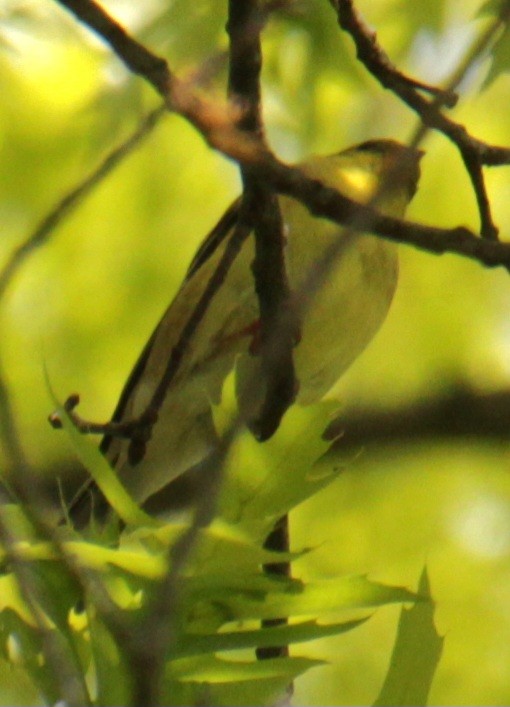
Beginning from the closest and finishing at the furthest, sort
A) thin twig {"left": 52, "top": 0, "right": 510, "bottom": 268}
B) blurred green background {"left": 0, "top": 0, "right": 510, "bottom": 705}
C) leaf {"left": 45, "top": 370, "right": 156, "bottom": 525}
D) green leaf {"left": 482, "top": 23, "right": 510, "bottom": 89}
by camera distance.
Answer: thin twig {"left": 52, "top": 0, "right": 510, "bottom": 268}
leaf {"left": 45, "top": 370, "right": 156, "bottom": 525}
green leaf {"left": 482, "top": 23, "right": 510, "bottom": 89}
blurred green background {"left": 0, "top": 0, "right": 510, "bottom": 705}

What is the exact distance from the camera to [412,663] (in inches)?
124

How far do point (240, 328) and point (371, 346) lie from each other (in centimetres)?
305

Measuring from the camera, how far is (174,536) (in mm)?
3105

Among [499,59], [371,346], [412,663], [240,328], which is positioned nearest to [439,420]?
[371,346]

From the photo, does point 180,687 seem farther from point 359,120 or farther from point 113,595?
point 359,120

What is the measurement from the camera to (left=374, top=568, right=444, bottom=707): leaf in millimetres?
3131

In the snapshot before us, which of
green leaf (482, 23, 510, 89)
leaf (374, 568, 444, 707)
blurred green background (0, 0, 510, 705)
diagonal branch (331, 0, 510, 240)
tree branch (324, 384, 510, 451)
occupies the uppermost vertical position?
diagonal branch (331, 0, 510, 240)

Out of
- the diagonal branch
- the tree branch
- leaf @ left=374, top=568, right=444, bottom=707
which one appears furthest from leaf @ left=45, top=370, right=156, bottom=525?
the tree branch

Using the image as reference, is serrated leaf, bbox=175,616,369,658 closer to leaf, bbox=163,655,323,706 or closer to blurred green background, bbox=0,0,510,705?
leaf, bbox=163,655,323,706

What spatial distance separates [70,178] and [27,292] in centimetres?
82

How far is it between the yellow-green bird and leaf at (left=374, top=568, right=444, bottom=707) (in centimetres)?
153

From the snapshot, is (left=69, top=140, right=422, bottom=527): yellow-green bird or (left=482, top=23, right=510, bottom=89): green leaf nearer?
(left=482, top=23, right=510, bottom=89): green leaf

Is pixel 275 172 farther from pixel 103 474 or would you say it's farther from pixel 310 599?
pixel 310 599

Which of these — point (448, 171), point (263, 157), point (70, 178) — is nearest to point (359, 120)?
point (448, 171)
